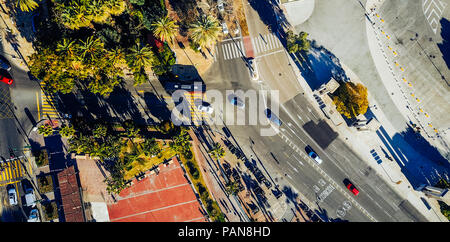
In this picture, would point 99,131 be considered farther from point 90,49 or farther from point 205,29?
point 205,29

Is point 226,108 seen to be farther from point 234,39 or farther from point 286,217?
point 286,217

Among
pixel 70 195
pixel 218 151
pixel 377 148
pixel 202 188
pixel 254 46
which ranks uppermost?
pixel 254 46

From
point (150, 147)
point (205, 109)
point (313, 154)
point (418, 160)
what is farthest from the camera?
point (418, 160)

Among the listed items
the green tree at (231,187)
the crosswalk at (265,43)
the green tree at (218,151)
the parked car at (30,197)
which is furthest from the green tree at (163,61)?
the parked car at (30,197)

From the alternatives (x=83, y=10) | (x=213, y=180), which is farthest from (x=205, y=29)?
(x=213, y=180)

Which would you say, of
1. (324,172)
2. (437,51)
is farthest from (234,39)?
(437,51)

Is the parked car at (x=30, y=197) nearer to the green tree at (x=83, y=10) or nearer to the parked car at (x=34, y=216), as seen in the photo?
the parked car at (x=34, y=216)

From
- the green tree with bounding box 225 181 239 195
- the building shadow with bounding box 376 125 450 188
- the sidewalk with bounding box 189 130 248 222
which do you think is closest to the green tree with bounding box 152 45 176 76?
the sidewalk with bounding box 189 130 248 222
